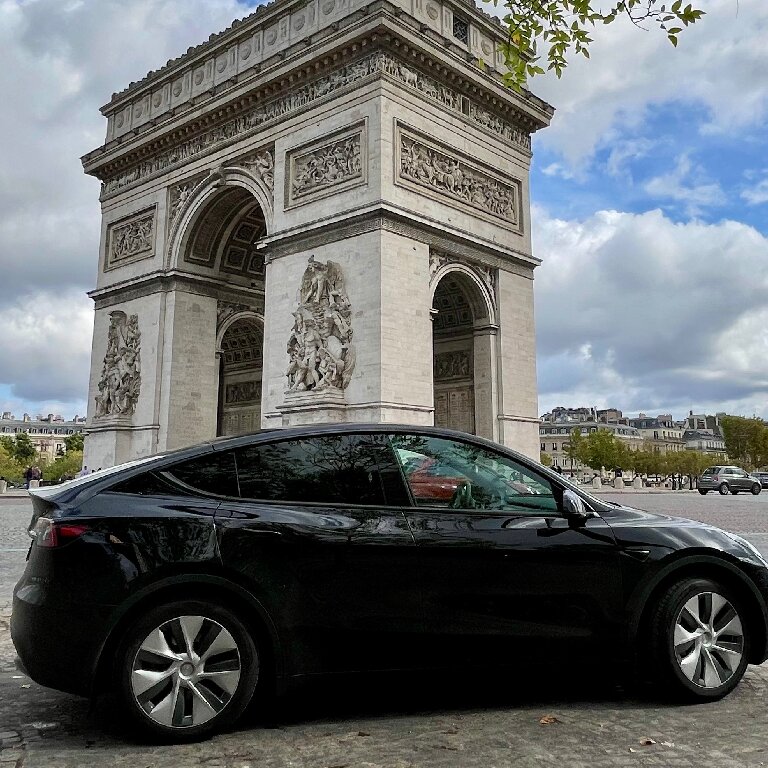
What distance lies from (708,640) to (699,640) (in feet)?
0.19

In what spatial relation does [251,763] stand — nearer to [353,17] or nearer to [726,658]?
[726,658]

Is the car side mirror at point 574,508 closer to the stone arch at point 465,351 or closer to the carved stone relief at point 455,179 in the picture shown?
the carved stone relief at point 455,179

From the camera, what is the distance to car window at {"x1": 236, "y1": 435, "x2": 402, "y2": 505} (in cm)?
342

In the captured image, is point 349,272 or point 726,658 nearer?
point 726,658

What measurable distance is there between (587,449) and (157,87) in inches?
2727

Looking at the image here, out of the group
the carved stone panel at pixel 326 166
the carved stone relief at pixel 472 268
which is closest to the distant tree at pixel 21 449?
the carved stone panel at pixel 326 166

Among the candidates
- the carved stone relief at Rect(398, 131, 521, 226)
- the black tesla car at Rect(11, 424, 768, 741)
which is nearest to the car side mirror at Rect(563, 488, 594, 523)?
the black tesla car at Rect(11, 424, 768, 741)

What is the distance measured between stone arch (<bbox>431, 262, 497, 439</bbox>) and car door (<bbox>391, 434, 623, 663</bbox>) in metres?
16.8

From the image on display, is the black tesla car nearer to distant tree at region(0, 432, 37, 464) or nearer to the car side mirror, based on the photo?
the car side mirror

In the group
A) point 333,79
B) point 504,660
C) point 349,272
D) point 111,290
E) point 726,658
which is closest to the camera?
point 504,660

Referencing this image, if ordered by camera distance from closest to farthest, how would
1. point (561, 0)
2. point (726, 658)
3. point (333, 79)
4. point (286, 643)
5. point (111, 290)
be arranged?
point (286, 643) < point (726, 658) < point (561, 0) < point (333, 79) < point (111, 290)

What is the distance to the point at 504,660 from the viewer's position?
3416 millimetres

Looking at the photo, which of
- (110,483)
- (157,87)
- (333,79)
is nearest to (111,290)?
(157,87)

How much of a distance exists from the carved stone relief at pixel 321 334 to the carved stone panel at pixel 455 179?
118 inches
